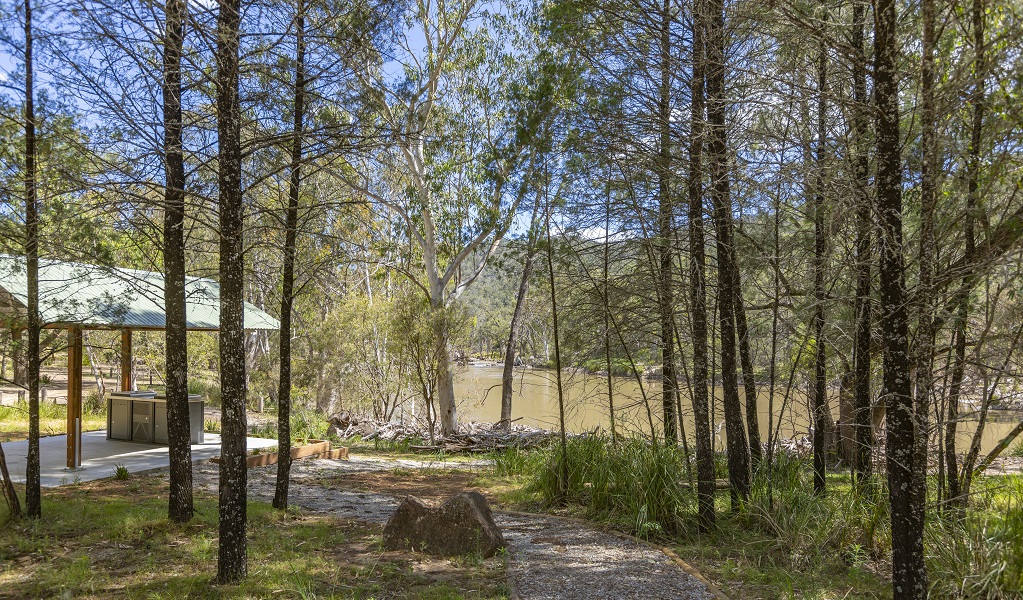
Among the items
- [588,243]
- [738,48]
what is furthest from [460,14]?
[738,48]

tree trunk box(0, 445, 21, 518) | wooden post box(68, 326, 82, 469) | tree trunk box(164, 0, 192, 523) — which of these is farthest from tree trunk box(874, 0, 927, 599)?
wooden post box(68, 326, 82, 469)

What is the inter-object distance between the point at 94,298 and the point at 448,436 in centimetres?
870

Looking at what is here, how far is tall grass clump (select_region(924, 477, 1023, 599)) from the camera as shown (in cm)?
382

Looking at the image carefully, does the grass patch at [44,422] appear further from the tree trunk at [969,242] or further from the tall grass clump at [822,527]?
the tree trunk at [969,242]

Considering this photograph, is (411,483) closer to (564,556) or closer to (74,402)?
(564,556)

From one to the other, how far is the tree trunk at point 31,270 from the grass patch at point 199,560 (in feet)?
1.14

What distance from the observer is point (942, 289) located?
3.65m

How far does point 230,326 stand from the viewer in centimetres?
429

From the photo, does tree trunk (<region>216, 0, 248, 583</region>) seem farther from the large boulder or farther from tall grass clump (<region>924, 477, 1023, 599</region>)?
tall grass clump (<region>924, 477, 1023, 599</region>)

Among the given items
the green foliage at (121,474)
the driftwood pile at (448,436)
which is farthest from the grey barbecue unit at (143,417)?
the driftwood pile at (448,436)

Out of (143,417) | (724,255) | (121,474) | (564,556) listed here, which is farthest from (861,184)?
(143,417)

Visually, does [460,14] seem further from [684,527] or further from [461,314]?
[684,527]

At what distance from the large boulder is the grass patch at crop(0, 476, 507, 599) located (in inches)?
5.9

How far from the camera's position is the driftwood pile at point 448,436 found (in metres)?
12.8
